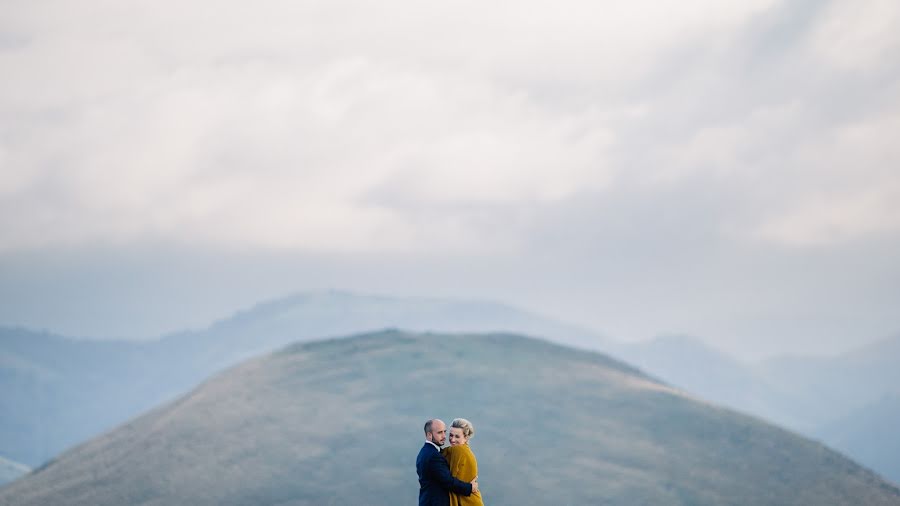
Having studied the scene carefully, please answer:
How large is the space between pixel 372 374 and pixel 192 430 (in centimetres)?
1575

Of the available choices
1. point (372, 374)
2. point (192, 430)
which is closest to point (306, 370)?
point (372, 374)

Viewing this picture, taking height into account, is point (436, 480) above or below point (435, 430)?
below

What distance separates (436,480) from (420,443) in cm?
4742

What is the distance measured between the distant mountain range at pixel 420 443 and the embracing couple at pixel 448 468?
37294mm

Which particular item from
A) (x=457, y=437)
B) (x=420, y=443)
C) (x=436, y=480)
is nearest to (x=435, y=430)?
(x=457, y=437)

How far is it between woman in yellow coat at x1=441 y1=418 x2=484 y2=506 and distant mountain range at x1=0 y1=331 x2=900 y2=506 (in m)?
37.3

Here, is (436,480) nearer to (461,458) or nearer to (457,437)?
(461,458)

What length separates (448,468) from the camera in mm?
13992

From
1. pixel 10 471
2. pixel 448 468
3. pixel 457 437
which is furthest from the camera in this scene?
pixel 10 471

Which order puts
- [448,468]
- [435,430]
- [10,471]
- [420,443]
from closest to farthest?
1. [435,430]
2. [448,468]
3. [420,443]
4. [10,471]

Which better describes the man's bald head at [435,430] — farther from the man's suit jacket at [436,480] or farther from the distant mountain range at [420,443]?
the distant mountain range at [420,443]

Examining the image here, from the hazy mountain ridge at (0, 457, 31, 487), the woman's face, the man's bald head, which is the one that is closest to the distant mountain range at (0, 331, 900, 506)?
the woman's face

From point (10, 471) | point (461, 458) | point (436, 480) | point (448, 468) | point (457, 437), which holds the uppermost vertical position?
point (10, 471)

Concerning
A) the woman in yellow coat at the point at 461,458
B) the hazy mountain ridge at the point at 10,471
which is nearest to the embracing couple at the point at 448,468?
the woman in yellow coat at the point at 461,458
